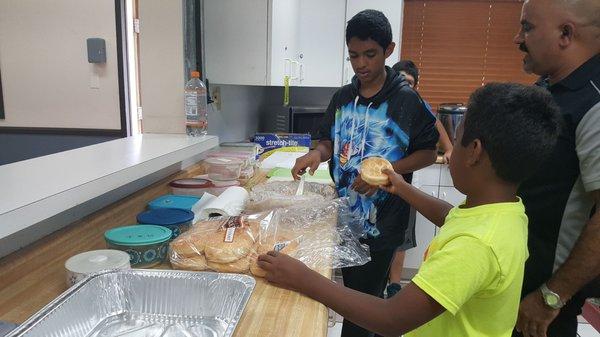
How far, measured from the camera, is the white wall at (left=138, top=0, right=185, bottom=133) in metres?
1.73

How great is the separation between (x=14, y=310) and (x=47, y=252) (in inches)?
9.0

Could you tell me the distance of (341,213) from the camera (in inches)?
52.0

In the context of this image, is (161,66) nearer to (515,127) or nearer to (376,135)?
(376,135)

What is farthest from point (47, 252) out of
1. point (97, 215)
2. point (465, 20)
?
point (465, 20)

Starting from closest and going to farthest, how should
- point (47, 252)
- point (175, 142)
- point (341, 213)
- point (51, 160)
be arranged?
point (47, 252)
point (51, 160)
point (341, 213)
point (175, 142)

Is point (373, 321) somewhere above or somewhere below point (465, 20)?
below

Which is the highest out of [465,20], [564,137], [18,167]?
[465,20]

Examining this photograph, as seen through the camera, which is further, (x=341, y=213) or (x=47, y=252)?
(x=341, y=213)

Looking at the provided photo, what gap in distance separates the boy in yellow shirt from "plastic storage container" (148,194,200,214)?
2.07 feet

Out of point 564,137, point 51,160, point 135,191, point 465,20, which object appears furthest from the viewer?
point 465,20

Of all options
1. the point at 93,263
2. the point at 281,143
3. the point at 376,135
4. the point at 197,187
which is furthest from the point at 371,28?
the point at 281,143

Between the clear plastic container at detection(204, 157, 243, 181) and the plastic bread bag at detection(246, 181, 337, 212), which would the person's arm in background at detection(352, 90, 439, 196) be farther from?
the clear plastic container at detection(204, 157, 243, 181)

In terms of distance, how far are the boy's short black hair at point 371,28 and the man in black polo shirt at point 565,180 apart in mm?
472

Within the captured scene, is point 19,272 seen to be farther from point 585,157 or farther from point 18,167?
point 585,157
